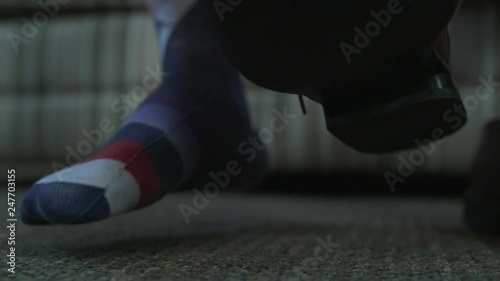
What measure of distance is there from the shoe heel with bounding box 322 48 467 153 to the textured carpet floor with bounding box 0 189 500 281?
87 mm

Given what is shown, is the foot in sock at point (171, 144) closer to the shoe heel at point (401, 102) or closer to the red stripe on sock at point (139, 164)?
the red stripe on sock at point (139, 164)

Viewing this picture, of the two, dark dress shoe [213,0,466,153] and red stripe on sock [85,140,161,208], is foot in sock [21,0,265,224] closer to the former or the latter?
red stripe on sock [85,140,161,208]

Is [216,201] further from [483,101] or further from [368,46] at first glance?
[368,46]

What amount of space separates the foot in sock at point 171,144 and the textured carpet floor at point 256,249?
0.11 feet

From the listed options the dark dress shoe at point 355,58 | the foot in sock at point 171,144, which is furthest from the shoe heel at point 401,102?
the foot in sock at point 171,144

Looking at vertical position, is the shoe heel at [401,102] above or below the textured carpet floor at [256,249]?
above

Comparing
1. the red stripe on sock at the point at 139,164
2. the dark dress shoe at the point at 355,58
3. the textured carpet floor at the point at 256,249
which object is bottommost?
the textured carpet floor at the point at 256,249

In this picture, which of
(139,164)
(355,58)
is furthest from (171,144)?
(355,58)

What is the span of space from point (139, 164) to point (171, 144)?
43 millimetres

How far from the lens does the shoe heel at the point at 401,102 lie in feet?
1.28

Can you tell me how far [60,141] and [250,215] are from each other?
48 centimetres

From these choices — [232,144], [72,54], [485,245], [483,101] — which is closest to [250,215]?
[232,144]

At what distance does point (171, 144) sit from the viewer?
47cm

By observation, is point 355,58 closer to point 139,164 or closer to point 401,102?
point 401,102
